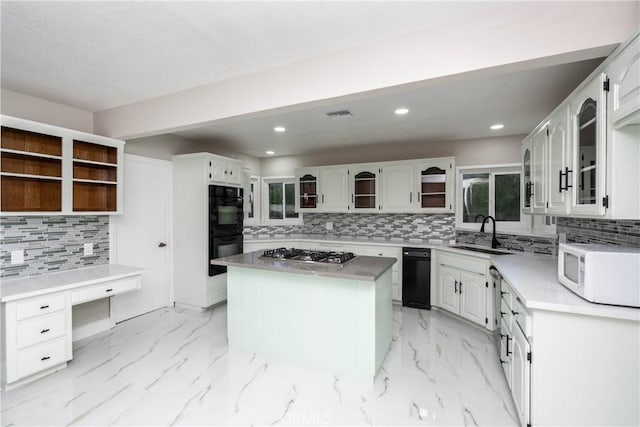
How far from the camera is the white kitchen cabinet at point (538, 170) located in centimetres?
241

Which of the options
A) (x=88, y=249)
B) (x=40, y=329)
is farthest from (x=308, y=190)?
(x=40, y=329)

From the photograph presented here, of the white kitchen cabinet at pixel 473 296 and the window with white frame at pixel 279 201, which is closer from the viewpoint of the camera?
the white kitchen cabinet at pixel 473 296

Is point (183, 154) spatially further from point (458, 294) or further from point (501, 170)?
point (501, 170)

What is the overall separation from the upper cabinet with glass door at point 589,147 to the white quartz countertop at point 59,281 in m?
3.73

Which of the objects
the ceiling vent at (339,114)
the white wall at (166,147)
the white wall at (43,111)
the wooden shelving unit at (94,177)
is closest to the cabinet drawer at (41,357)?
the wooden shelving unit at (94,177)

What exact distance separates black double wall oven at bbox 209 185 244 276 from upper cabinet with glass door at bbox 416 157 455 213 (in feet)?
8.77

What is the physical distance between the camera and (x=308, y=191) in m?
5.16

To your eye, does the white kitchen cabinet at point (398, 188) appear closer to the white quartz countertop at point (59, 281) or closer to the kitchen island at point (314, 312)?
the kitchen island at point (314, 312)

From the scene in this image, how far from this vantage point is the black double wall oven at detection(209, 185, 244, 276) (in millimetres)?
3908

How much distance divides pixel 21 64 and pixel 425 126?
386 cm

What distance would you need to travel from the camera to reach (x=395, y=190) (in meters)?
4.47

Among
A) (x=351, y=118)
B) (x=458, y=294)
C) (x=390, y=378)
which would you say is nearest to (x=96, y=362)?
(x=390, y=378)

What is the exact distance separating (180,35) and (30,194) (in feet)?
6.78

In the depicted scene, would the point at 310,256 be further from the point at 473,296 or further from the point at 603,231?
the point at 603,231
